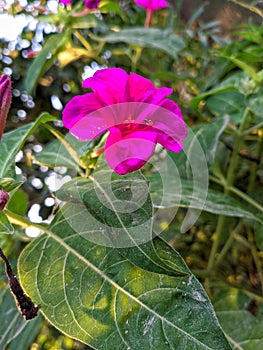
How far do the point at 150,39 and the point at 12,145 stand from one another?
41cm

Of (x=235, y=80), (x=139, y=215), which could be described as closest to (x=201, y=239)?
(x=235, y=80)

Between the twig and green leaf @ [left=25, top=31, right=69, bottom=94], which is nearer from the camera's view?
the twig

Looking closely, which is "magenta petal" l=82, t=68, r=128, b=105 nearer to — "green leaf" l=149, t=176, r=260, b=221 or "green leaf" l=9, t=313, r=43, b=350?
"green leaf" l=149, t=176, r=260, b=221

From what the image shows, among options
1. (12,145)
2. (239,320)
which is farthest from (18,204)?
(239,320)

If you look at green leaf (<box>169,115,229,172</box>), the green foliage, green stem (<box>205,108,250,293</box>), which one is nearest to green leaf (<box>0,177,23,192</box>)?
the green foliage

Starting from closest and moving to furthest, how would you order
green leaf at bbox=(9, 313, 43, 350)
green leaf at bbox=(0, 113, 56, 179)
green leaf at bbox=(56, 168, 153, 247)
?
green leaf at bbox=(56, 168, 153, 247) < green leaf at bbox=(0, 113, 56, 179) < green leaf at bbox=(9, 313, 43, 350)

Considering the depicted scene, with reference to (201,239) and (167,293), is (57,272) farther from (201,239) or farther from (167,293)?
(201,239)

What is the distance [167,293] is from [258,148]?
53cm

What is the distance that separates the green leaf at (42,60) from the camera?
2.82 feet

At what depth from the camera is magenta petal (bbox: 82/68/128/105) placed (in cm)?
45

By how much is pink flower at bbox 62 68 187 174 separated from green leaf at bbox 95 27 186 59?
0.42 metres

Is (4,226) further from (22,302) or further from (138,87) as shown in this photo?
(138,87)

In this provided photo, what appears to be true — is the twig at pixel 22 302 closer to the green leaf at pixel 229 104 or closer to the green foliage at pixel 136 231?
the green foliage at pixel 136 231

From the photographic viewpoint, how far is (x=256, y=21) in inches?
51.3
